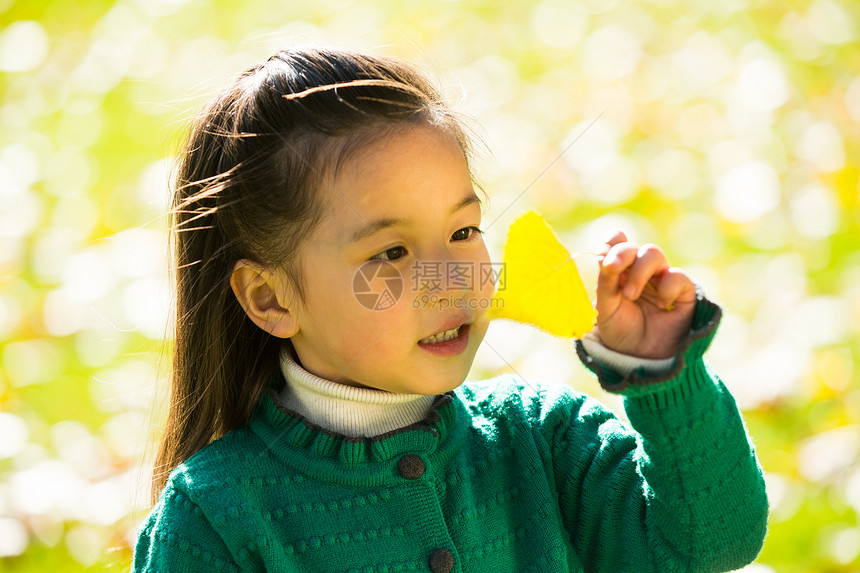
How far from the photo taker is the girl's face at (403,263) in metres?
1.26

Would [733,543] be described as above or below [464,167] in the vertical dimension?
below

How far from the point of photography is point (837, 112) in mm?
3314

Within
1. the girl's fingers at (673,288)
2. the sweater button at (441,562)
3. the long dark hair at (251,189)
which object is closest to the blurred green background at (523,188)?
the long dark hair at (251,189)

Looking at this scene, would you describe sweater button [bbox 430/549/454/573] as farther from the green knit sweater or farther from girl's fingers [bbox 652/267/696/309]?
girl's fingers [bbox 652/267/696/309]

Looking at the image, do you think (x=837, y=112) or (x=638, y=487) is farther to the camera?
(x=837, y=112)

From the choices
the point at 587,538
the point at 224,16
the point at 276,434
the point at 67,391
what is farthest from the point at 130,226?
the point at 587,538

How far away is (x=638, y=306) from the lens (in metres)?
1.24

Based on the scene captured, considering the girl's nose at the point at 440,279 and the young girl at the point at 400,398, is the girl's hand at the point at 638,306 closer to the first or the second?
the young girl at the point at 400,398

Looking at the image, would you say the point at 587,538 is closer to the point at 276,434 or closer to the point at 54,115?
the point at 276,434

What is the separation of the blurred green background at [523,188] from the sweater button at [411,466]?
530 millimetres

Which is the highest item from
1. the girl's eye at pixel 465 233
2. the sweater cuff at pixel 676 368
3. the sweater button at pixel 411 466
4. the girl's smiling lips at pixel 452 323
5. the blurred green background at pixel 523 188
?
the girl's eye at pixel 465 233

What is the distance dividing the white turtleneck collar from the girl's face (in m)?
0.04

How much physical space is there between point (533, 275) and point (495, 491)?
31 centimetres

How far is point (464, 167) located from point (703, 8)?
3139 millimetres
